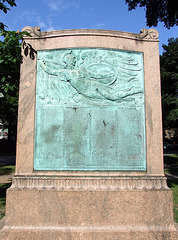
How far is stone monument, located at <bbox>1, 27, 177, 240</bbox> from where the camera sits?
13.5ft

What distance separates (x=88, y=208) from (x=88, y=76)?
2650 millimetres

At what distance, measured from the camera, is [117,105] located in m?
4.54

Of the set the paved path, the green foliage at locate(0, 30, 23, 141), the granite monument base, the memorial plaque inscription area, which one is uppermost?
the green foliage at locate(0, 30, 23, 141)

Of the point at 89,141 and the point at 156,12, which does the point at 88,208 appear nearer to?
the point at 89,141

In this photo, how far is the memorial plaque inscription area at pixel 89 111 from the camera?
4418 mm

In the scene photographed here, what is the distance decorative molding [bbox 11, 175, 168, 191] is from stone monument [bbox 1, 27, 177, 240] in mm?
19

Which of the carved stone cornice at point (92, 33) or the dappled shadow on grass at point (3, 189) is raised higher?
the carved stone cornice at point (92, 33)

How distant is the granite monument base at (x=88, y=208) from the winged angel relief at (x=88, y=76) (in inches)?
68.5

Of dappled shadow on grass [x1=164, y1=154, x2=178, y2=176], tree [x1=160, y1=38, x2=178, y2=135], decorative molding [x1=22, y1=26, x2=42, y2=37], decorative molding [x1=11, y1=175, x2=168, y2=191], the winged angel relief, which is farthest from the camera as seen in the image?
tree [x1=160, y1=38, x2=178, y2=135]

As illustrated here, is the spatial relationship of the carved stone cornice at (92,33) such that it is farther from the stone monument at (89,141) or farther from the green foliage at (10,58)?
the green foliage at (10,58)

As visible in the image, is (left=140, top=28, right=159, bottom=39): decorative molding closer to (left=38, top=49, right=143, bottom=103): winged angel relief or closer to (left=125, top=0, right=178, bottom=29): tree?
(left=38, top=49, right=143, bottom=103): winged angel relief

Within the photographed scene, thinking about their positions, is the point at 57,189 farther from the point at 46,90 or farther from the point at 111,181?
the point at 46,90

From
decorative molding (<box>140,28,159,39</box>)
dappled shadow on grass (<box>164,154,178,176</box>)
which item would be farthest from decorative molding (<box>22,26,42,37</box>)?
dappled shadow on grass (<box>164,154,178,176</box>)

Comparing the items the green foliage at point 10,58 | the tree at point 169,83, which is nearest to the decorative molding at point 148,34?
the green foliage at point 10,58
